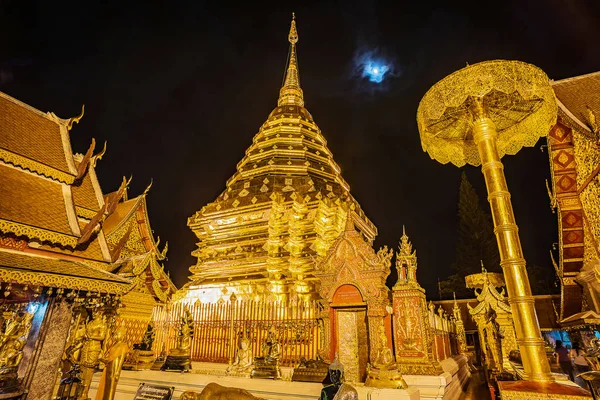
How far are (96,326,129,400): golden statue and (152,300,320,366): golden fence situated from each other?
2936 mm

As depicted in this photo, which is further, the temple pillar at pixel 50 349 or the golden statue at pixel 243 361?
the golden statue at pixel 243 361

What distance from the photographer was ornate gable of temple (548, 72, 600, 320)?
222 inches

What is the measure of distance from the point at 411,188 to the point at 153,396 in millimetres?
19866

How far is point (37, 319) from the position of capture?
15.7 feet

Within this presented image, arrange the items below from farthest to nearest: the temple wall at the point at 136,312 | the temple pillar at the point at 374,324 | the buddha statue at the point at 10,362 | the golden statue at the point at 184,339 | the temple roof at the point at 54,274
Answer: the temple wall at the point at 136,312, the golden statue at the point at 184,339, the temple pillar at the point at 374,324, the temple roof at the point at 54,274, the buddha statue at the point at 10,362

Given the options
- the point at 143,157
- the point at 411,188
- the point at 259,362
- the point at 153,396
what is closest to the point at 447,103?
the point at 259,362

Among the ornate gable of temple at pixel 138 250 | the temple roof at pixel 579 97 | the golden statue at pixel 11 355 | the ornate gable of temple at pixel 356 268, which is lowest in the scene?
the golden statue at pixel 11 355

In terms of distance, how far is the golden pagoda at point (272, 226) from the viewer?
383 inches

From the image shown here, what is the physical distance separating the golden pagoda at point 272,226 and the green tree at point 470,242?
346 inches

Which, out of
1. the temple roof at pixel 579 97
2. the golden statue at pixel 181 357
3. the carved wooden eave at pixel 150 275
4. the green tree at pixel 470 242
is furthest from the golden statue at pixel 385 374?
the green tree at pixel 470 242

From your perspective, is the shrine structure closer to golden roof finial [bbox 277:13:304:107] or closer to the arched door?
the arched door

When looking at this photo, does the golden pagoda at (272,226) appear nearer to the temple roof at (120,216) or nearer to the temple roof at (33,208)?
the temple roof at (120,216)

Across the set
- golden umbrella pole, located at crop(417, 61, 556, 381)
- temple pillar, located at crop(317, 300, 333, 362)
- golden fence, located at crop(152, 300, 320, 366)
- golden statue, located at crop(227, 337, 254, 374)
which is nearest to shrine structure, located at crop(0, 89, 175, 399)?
golden fence, located at crop(152, 300, 320, 366)

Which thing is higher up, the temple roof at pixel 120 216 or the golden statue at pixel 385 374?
the temple roof at pixel 120 216
